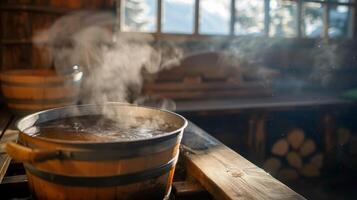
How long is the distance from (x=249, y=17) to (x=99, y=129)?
4492 millimetres

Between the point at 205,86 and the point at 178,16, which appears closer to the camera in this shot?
the point at 205,86

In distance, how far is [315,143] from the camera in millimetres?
5570

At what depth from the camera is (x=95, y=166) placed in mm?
1598

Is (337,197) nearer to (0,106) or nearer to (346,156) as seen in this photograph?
(346,156)

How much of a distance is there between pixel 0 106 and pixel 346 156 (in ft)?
17.5

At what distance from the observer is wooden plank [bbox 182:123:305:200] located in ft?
6.43

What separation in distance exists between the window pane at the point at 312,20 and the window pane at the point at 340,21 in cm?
25

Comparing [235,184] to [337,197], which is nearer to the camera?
[235,184]

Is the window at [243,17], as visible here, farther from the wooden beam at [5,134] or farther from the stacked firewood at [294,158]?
the wooden beam at [5,134]

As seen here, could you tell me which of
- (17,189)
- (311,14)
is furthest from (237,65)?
(17,189)

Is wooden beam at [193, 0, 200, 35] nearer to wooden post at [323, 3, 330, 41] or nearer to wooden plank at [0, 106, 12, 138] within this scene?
wooden post at [323, 3, 330, 41]

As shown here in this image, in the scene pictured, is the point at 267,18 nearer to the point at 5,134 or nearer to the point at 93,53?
the point at 93,53

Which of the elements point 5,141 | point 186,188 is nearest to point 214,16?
point 5,141

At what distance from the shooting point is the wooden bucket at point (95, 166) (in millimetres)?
1562
